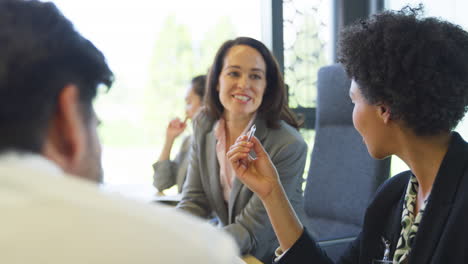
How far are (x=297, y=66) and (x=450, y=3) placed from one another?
37.0 inches

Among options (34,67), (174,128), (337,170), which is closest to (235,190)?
(337,170)

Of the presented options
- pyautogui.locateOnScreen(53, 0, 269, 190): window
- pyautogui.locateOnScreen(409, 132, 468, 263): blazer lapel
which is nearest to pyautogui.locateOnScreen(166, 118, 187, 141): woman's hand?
pyautogui.locateOnScreen(53, 0, 269, 190): window

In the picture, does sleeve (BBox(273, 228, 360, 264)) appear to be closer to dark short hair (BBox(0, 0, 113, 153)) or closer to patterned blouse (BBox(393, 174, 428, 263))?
patterned blouse (BBox(393, 174, 428, 263))

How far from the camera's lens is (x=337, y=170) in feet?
6.38

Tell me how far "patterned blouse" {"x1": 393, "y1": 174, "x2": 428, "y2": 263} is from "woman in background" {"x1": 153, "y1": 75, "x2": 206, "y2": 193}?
61.6 inches

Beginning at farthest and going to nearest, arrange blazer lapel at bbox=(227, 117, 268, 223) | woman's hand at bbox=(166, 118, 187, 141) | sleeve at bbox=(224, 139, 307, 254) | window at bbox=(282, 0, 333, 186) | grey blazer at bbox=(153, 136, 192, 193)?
1. window at bbox=(282, 0, 333, 186)
2. woman's hand at bbox=(166, 118, 187, 141)
3. grey blazer at bbox=(153, 136, 192, 193)
4. blazer lapel at bbox=(227, 117, 268, 223)
5. sleeve at bbox=(224, 139, 307, 254)

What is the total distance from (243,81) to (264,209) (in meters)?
0.58

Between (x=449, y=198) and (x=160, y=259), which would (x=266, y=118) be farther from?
(x=160, y=259)

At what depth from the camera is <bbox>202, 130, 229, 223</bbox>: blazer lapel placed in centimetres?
192

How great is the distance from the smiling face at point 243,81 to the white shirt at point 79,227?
58.7 inches

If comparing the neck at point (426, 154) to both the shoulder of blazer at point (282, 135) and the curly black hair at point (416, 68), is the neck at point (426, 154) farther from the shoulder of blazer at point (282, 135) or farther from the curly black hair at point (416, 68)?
the shoulder of blazer at point (282, 135)

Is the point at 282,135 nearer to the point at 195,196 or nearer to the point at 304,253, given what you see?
the point at 195,196

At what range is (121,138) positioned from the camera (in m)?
4.87

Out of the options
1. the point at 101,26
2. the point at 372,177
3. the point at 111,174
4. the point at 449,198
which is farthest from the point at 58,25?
the point at 111,174
